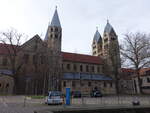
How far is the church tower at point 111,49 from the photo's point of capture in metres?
48.6

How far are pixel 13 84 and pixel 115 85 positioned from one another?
3666 cm

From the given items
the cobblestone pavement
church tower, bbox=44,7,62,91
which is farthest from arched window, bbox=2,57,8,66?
the cobblestone pavement

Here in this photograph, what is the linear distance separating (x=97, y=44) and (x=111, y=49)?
20.2 meters

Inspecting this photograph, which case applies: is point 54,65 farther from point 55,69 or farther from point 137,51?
point 137,51

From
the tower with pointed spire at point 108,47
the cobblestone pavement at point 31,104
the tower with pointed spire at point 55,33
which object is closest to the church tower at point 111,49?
the tower with pointed spire at point 108,47

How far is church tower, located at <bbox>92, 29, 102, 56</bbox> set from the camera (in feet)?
229

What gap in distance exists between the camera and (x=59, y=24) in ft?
174

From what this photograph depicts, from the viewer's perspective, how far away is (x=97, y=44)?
7006 centimetres

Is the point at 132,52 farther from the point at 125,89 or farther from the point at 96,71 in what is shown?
the point at 125,89

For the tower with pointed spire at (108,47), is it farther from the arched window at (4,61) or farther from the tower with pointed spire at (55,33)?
the arched window at (4,61)

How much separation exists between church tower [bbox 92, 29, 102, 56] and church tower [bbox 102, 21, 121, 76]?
5.73m

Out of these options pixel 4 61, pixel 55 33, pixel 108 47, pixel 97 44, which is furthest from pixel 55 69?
pixel 97 44

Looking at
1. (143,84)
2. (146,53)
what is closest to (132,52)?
(146,53)

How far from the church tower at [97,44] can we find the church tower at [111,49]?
5.73 meters
